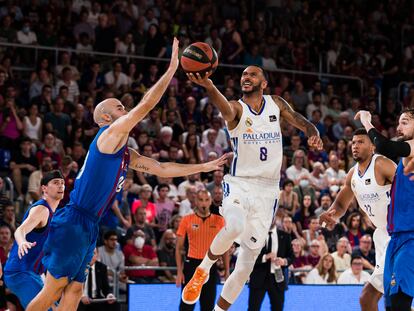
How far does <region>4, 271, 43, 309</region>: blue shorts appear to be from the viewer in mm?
10070

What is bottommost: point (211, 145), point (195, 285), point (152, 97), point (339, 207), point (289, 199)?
point (195, 285)

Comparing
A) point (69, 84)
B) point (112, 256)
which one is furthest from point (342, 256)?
point (69, 84)

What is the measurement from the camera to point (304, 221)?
17172mm

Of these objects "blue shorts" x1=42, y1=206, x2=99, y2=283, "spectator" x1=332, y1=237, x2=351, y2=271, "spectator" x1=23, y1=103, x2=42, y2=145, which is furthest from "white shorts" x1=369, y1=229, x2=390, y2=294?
"spectator" x1=23, y1=103, x2=42, y2=145

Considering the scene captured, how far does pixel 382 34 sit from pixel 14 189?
13507 mm

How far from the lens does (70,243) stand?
920cm

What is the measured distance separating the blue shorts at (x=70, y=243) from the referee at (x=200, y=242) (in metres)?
3.67

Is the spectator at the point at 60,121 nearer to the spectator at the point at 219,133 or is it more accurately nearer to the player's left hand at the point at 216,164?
the spectator at the point at 219,133

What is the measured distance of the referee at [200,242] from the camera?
12.8m

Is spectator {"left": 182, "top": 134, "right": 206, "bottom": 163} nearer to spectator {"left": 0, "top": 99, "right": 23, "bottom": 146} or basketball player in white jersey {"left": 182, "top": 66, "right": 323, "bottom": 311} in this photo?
spectator {"left": 0, "top": 99, "right": 23, "bottom": 146}

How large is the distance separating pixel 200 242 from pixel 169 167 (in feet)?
11.6

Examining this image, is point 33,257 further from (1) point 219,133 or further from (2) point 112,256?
(1) point 219,133

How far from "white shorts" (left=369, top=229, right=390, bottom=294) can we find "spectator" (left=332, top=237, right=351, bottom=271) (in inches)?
186

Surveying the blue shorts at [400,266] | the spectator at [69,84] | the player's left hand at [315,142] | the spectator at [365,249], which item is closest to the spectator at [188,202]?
the spectator at [365,249]
